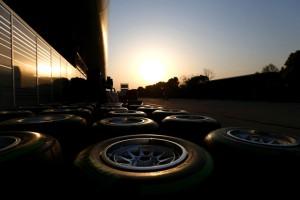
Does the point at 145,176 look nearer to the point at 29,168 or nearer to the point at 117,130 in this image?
the point at 29,168

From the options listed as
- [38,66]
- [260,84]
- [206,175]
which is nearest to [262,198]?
[206,175]

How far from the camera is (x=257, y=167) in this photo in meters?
1.37

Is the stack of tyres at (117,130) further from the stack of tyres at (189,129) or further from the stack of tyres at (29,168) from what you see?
the stack of tyres at (29,168)

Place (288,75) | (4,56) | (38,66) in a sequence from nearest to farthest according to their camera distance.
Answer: (4,56)
(38,66)
(288,75)

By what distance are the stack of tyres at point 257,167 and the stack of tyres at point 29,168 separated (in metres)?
0.98

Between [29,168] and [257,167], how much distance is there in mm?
1330

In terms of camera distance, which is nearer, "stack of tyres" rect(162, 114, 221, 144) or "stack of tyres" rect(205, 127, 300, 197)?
"stack of tyres" rect(205, 127, 300, 197)

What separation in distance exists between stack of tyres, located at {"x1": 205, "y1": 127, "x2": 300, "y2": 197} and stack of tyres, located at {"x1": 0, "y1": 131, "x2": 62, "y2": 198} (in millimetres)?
983

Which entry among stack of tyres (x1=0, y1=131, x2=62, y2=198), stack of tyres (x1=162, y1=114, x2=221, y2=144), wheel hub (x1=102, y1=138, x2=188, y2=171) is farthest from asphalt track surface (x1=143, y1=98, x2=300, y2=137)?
stack of tyres (x1=0, y1=131, x2=62, y2=198)

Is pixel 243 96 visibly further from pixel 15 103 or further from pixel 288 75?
pixel 15 103

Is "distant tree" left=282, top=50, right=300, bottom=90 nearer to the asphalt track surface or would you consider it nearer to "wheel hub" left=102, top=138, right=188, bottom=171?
the asphalt track surface

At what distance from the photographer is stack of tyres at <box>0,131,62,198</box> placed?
1.07 m

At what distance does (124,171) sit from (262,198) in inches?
33.9

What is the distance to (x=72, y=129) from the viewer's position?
2045mm
